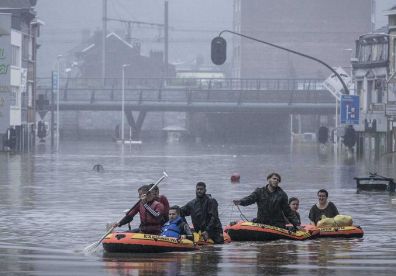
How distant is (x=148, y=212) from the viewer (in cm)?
2598

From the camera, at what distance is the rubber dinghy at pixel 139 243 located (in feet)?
82.0

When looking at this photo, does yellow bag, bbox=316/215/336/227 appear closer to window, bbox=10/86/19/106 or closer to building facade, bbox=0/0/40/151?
building facade, bbox=0/0/40/151

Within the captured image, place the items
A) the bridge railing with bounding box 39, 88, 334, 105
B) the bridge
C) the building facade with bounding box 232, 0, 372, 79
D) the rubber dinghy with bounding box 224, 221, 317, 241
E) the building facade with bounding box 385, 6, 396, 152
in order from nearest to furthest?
1. the rubber dinghy with bounding box 224, 221, 317, 241
2. the building facade with bounding box 385, 6, 396, 152
3. the bridge
4. the bridge railing with bounding box 39, 88, 334, 105
5. the building facade with bounding box 232, 0, 372, 79

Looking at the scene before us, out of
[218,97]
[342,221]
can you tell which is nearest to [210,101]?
[218,97]

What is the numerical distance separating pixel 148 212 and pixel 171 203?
1434 centimetres

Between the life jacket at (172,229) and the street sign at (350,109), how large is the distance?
5539 cm

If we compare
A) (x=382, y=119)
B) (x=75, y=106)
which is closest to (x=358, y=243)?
(x=382, y=119)

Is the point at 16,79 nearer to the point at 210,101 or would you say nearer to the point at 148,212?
the point at 210,101

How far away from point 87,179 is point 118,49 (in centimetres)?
13829

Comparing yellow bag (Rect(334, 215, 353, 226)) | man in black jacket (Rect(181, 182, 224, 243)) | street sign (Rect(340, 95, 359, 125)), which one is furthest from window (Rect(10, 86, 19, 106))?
Answer: man in black jacket (Rect(181, 182, 224, 243))

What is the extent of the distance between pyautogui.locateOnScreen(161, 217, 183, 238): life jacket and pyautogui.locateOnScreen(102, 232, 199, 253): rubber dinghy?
367 millimetres

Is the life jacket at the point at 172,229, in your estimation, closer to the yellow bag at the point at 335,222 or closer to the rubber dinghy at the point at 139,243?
the rubber dinghy at the point at 139,243

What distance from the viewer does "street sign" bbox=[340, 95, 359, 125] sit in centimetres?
8106

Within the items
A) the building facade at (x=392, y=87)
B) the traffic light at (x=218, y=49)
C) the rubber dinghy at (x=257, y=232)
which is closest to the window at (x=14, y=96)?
the building facade at (x=392, y=87)
